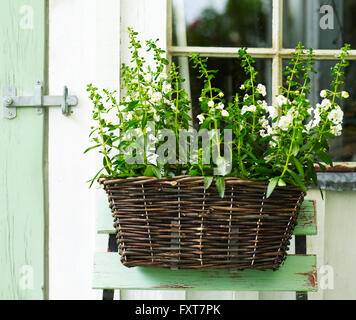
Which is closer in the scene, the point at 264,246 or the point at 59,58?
the point at 264,246

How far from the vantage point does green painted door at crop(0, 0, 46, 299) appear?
6.42 ft

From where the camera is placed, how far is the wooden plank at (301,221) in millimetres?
1707

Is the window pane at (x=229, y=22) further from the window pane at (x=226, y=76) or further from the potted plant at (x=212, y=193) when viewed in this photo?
the potted plant at (x=212, y=193)

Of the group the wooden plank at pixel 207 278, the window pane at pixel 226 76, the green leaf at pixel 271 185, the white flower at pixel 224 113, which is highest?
the window pane at pixel 226 76

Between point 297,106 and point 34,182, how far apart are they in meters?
1.01

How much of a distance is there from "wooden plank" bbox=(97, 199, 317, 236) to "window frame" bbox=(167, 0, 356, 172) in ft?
1.10

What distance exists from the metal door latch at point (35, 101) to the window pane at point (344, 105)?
83cm

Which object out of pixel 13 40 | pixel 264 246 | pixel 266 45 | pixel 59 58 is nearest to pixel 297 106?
pixel 264 246

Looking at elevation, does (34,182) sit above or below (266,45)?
below

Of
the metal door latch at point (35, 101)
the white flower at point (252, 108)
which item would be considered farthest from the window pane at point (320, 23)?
the metal door latch at point (35, 101)

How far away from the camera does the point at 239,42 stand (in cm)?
205

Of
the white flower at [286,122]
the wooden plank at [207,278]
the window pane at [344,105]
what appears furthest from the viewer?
the window pane at [344,105]
